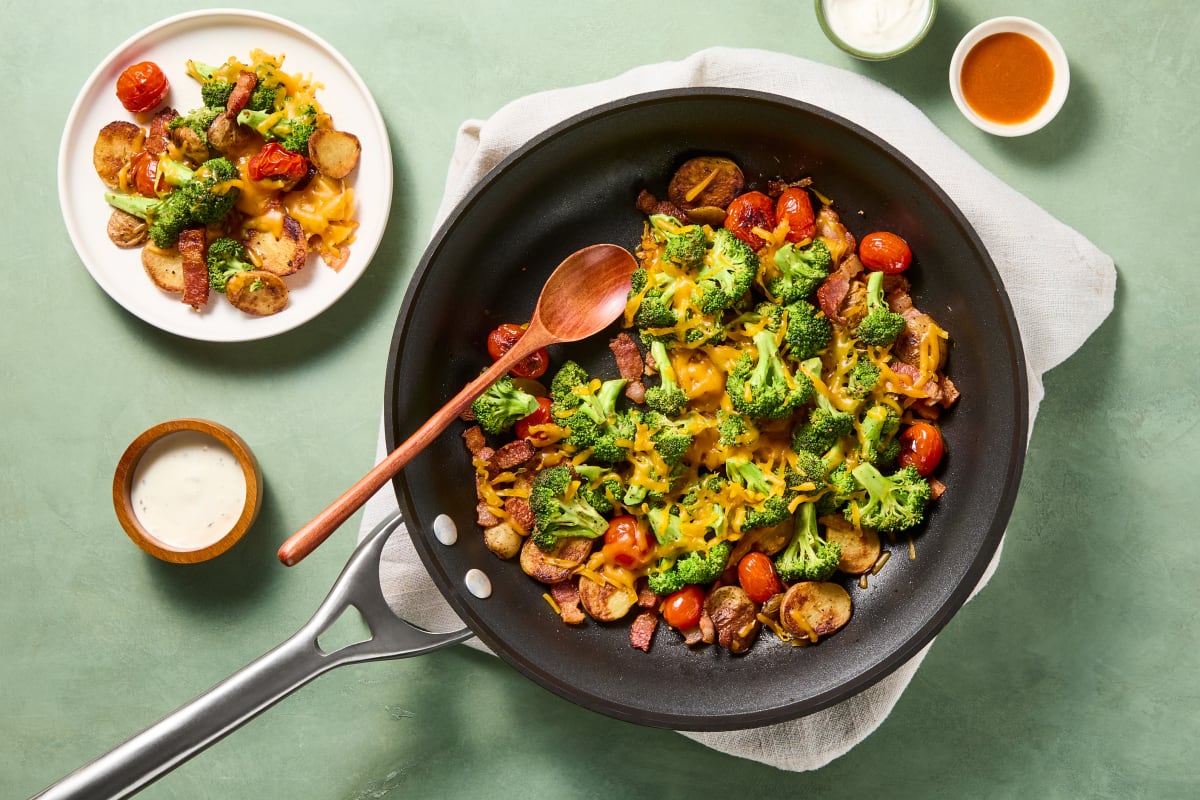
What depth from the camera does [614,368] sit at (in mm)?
3471

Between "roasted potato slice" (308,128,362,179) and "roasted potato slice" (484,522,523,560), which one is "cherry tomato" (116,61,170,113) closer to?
"roasted potato slice" (308,128,362,179)

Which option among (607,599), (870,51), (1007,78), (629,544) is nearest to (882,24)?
(870,51)

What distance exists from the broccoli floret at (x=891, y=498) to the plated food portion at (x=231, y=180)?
7.10ft

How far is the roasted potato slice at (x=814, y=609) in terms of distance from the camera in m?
3.22

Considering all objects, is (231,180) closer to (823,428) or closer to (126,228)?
(126,228)

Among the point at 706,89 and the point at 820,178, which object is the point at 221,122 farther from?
the point at 820,178

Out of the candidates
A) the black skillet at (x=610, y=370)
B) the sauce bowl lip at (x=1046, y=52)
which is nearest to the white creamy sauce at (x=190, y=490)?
the black skillet at (x=610, y=370)

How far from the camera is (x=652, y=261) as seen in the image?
338cm

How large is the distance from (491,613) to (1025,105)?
285cm

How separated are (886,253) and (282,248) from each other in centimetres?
231

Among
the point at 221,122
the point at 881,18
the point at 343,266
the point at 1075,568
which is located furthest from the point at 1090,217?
the point at 221,122

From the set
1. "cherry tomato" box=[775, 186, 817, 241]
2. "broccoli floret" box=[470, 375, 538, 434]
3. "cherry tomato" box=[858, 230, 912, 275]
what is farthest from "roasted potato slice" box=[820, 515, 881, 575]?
"broccoli floret" box=[470, 375, 538, 434]

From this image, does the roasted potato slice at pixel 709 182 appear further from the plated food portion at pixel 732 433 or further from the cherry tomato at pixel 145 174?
the cherry tomato at pixel 145 174

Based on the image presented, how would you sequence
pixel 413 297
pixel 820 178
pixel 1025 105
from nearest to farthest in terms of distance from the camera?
pixel 413 297, pixel 820 178, pixel 1025 105
